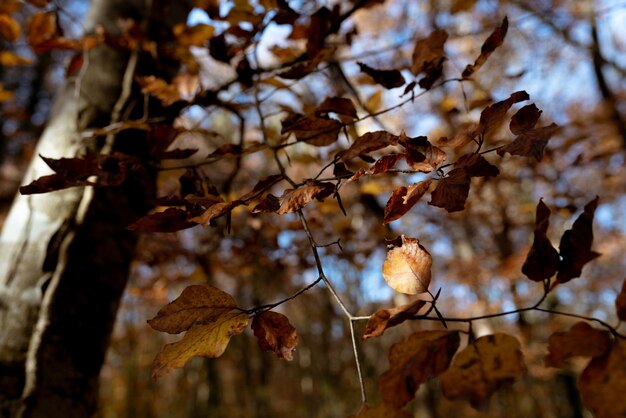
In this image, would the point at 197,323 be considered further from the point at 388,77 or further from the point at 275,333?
the point at 388,77

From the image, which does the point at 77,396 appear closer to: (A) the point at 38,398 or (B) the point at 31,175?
(A) the point at 38,398

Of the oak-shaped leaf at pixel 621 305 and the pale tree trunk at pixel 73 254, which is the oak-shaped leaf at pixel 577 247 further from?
the pale tree trunk at pixel 73 254

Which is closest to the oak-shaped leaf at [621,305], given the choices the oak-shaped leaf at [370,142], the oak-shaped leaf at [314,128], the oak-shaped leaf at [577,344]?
the oak-shaped leaf at [577,344]

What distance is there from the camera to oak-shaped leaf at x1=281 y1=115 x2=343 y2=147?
554 mm

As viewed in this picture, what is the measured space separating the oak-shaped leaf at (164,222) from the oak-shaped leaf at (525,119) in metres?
0.32

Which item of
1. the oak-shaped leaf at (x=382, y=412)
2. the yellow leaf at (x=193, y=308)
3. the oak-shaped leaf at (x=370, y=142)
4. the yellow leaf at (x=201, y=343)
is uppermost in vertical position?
the oak-shaped leaf at (x=370, y=142)

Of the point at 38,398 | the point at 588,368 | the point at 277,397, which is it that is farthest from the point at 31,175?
the point at 277,397

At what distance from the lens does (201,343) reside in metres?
0.40

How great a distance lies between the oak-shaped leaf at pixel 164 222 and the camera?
448mm

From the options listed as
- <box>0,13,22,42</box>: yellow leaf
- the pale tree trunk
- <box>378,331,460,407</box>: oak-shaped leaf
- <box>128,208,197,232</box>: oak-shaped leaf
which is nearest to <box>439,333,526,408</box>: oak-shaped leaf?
<box>378,331,460,407</box>: oak-shaped leaf

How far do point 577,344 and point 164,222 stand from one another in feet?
1.26

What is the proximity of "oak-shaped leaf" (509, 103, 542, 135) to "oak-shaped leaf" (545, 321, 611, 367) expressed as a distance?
6.7 inches

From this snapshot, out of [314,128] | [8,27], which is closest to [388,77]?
[314,128]

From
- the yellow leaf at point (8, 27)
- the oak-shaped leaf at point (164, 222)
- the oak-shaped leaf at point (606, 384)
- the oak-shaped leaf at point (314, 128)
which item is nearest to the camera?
the oak-shaped leaf at point (606, 384)
